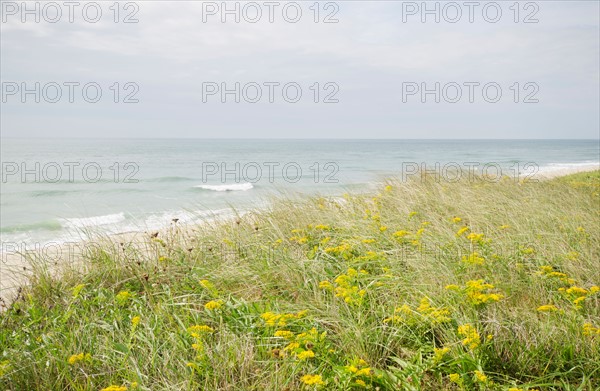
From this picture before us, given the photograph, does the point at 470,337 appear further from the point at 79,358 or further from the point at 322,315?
the point at 79,358

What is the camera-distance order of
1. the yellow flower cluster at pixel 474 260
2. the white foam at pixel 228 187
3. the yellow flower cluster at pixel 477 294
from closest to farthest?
the yellow flower cluster at pixel 477 294, the yellow flower cluster at pixel 474 260, the white foam at pixel 228 187

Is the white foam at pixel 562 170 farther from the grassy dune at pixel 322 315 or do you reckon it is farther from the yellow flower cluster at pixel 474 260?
the yellow flower cluster at pixel 474 260

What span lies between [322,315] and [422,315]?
2.30 feet

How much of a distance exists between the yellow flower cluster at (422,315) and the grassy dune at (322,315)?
2 cm

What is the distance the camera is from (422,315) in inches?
113

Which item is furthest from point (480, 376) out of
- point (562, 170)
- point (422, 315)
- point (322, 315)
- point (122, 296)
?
point (562, 170)

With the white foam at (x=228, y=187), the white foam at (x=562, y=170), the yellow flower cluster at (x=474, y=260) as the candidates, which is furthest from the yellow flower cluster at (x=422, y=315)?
the white foam at (x=228, y=187)

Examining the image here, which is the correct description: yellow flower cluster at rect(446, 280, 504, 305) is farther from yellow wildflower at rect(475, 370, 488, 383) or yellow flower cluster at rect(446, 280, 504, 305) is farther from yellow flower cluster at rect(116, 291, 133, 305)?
yellow flower cluster at rect(116, 291, 133, 305)

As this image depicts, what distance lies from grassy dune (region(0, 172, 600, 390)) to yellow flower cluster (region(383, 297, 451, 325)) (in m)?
0.02

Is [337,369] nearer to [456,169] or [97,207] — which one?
[456,169]

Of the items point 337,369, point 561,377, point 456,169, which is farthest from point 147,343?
point 456,169

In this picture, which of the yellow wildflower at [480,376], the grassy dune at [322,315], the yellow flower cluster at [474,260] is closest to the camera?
the yellow wildflower at [480,376]

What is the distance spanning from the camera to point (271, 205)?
6.39m

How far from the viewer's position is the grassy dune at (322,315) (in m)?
2.62
